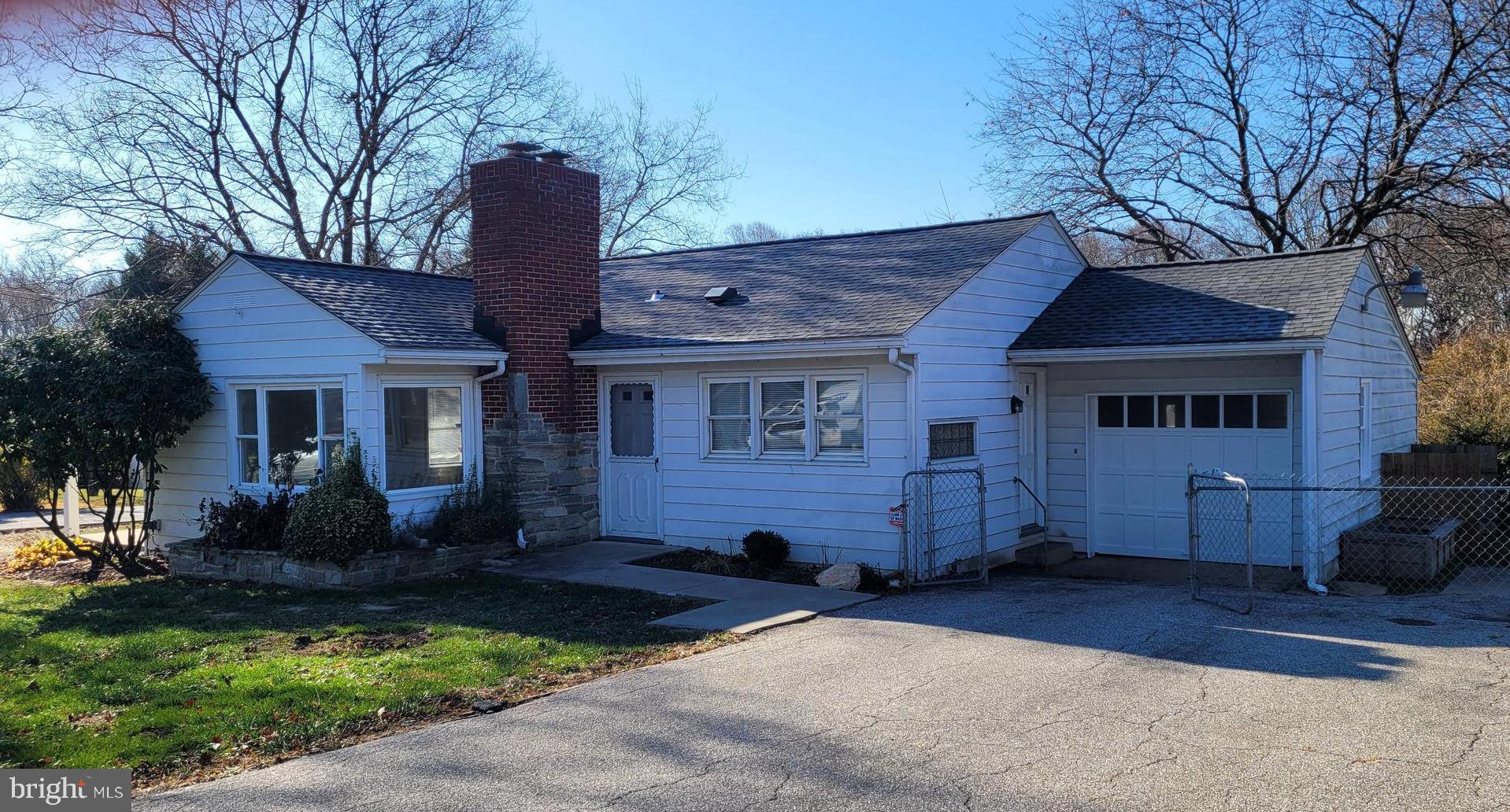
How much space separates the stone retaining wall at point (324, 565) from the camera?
1102 cm

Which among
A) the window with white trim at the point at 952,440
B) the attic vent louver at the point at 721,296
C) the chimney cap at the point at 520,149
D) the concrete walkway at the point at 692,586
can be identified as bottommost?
the concrete walkway at the point at 692,586

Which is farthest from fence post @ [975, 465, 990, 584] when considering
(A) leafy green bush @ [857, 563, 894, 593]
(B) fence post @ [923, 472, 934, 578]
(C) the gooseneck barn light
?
(C) the gooseneck barn light

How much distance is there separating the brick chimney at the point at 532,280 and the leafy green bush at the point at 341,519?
2038 millimetres

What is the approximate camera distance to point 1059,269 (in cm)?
1420

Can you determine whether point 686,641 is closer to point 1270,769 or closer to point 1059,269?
point 1270,769

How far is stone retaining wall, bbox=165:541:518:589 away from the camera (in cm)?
1102

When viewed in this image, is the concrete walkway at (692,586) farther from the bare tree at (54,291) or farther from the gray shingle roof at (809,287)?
the bare tree at (54,291)

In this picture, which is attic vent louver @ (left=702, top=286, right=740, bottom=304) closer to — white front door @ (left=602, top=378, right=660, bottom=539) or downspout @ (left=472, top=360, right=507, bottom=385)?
white front door @ (left=602, top=378, right=660, bottom=539)

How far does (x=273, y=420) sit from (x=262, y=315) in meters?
1.27

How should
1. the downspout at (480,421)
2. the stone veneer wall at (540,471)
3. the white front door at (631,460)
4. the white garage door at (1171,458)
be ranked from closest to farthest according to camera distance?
the white garage door at (1171,458) → the stone veneer wall at (540,471) → the downspout at (480,421) → the white front door at (631,460)

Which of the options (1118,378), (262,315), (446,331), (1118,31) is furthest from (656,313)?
(1118,31)

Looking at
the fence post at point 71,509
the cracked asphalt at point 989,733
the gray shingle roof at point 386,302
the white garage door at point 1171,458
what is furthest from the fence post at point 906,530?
the fence post at point 71,509

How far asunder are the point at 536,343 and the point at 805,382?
11.7ft

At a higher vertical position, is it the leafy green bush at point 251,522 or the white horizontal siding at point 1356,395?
the white horizontal siding at point 1356,395
